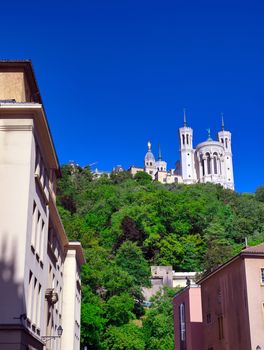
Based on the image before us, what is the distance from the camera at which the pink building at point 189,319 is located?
4631 cm

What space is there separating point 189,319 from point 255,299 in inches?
551

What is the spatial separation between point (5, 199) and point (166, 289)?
64708 mm

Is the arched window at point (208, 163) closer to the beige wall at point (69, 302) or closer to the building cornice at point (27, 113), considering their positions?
the beige wall at point (69, 302)

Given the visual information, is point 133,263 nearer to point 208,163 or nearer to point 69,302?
point 69,302

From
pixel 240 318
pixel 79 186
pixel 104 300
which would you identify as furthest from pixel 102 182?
pixel 240 318

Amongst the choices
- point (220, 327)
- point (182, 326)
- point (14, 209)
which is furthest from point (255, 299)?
point (14, 209)

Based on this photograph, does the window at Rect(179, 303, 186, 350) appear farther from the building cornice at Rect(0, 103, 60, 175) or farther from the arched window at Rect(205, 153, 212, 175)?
the arched window at Rect(205, 153, 212, 175)

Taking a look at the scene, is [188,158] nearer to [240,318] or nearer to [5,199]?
[240,318]

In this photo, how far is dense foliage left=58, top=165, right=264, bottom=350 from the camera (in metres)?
63.2

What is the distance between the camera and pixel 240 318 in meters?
35.8

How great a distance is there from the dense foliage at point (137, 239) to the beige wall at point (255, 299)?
84.7 ft

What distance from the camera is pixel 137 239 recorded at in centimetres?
9319

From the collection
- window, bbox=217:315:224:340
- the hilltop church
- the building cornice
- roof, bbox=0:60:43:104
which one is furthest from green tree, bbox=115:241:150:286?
the hilltop church

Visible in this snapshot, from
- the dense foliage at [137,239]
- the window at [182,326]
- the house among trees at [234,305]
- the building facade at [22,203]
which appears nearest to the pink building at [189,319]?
the window at [182,326]
